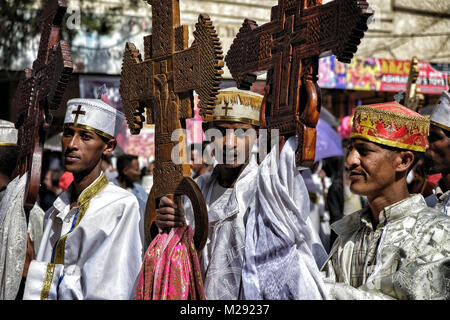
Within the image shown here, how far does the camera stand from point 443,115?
165 inches

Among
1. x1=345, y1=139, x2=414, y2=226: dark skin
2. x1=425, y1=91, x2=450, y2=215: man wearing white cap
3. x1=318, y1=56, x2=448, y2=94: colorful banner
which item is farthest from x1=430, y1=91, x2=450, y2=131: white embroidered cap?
x1=318, y1=56, x2=448, y2=94: colorful banner

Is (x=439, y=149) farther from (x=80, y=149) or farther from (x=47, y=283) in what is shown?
(x=47, y=283)

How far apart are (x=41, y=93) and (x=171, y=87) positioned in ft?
3.56

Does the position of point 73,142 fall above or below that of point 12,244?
above

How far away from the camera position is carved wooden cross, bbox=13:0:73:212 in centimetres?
359

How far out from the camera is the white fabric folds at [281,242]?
2836 mm

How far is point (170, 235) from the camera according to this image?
10.3ft

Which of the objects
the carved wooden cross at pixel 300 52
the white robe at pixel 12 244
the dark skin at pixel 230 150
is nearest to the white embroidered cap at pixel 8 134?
the white robe at pixel 12 244

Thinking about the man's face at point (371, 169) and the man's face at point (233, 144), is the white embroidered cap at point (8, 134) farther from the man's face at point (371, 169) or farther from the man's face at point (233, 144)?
the man's face at point (371, 169)

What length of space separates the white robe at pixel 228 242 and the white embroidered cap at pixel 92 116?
0.76m

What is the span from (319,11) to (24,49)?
867 centimetres

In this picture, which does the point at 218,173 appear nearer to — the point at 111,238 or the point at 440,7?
the point at 111,238

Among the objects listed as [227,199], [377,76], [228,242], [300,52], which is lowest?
[228,242]

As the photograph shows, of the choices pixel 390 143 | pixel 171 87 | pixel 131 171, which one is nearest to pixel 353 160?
pixel 390 143
